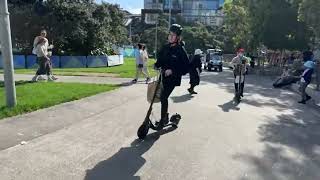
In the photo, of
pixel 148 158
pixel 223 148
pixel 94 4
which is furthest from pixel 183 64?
pixel 94 4

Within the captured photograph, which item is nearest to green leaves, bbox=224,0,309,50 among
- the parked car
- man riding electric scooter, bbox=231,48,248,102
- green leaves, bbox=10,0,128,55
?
the parked car

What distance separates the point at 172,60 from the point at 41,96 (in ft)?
17.3

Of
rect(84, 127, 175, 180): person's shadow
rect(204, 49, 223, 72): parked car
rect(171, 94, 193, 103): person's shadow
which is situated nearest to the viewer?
rect(84, 127, 175, 180): person's shadow

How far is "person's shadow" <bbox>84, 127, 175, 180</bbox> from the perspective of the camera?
20.0ft

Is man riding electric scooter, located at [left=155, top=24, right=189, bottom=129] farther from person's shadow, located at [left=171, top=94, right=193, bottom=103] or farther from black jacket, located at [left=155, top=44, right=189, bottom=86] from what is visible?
person's shadow, located at [left=171, top=94, right=193, bottom=103]

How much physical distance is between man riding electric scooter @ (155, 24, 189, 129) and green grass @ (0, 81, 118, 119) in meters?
3.32

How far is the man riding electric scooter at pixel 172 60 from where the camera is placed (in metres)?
8.73

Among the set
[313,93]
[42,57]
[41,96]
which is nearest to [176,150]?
[41,96]

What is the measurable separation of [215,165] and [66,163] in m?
2.02

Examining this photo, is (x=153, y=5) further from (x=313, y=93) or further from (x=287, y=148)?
(x=287, y=148)

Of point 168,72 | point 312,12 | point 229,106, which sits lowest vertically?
point 229,106

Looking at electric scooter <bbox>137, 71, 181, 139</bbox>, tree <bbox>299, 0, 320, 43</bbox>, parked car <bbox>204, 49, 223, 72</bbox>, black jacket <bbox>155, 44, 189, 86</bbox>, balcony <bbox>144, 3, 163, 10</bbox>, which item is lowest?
parked car <bbox>204, 49, 223, 72</bbox>

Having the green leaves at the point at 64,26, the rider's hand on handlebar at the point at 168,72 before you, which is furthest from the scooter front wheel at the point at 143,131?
the green leaves at the point at 64,26

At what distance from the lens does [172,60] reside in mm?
8719
